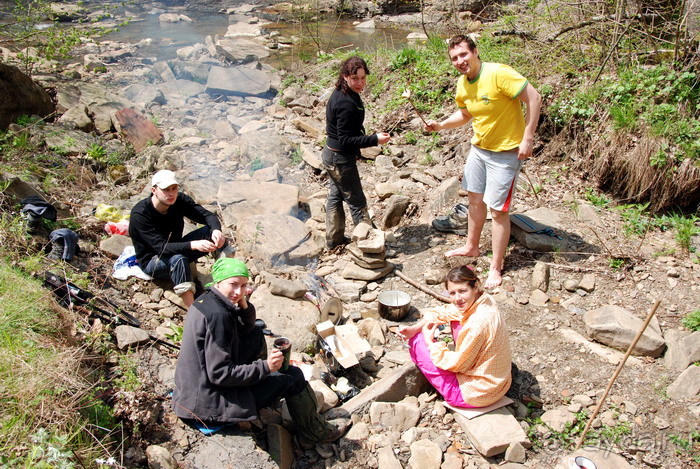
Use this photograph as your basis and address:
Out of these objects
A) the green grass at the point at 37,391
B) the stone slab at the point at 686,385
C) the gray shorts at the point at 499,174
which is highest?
the gray shorts at the point at 499,174

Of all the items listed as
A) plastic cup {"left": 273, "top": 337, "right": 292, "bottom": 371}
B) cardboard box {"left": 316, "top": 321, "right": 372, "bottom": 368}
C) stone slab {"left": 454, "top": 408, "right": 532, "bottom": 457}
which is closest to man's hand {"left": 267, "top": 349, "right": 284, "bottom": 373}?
plastic cup {"left": 273, "top": 337, "right": 292, "bottom": 371}

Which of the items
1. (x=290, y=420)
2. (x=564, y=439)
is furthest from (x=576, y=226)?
(x=290, y=420)

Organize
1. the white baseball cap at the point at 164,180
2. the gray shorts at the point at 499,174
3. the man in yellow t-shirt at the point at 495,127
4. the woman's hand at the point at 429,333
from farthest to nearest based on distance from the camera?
the gray shorts at the point at 499,174 < the white baseball cap at the point at 164,180 < the man in yellow t-shirt at the point at 495,127 < the woman's hand at the point at 429,333

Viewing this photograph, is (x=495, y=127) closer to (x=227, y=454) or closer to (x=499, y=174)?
(x=499, y=174)

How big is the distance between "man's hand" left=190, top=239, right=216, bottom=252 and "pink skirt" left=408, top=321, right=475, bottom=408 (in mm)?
1900

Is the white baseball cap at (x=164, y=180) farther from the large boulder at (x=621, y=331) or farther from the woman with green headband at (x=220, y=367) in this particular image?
the large boulder at (x=621, y=331)

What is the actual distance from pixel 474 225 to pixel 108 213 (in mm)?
4050

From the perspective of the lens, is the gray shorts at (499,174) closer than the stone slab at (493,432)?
No

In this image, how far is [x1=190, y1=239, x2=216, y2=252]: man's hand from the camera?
431 centimetres

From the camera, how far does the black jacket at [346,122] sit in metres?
4.75

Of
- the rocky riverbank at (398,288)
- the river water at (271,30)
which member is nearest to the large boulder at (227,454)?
the rocky riverbank at (398,288)

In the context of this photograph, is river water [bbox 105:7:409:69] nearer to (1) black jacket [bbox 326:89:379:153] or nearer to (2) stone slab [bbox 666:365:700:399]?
(1) black jacket [bbox 326:89:379:153]

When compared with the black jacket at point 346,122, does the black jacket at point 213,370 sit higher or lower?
lower

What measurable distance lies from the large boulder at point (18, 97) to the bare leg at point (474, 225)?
263 inches
